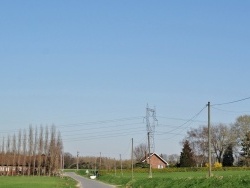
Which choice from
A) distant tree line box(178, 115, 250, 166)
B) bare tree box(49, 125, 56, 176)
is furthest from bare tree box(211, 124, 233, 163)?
bare tree box(49, 125, 56, 176)

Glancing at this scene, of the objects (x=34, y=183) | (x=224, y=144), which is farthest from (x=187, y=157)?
(x=34, y=183)

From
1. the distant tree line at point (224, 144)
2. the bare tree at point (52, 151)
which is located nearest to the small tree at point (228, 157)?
the distant tree line at point (224, 144)

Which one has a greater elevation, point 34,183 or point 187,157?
point 187,157

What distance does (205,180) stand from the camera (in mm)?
30219

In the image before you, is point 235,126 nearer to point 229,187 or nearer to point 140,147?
point 140,147

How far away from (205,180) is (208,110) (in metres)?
11.3

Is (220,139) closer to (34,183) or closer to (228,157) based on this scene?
(228,157)

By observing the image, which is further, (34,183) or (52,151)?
(52,151)

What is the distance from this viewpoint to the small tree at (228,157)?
407 ft

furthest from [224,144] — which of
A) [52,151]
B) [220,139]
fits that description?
[52,151]

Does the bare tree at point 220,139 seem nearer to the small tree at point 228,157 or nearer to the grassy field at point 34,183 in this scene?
the small tree at point 228,157

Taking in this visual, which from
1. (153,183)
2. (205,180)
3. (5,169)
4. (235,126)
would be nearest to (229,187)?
(205,180)

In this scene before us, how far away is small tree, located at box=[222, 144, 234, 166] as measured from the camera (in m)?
124

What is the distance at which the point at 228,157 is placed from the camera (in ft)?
411
